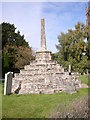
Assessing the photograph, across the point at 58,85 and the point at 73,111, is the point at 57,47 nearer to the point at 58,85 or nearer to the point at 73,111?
the point at 58,85

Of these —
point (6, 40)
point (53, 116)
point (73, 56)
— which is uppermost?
point (6, 40)

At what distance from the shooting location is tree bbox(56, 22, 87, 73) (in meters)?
23.1

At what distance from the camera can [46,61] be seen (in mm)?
15117

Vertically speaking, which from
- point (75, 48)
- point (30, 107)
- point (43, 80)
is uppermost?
point (75, 48)

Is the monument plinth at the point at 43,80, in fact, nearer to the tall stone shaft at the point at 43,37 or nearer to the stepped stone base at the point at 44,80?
the stepped stone base at the point at 44,80

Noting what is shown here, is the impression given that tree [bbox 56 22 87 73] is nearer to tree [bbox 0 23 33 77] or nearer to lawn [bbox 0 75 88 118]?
tree [bbox 0 23 33 77]

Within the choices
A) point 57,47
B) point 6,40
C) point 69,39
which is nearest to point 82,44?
point 69,39

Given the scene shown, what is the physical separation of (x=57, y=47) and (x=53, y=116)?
2469cm

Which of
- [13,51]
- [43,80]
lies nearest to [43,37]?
[43,80]

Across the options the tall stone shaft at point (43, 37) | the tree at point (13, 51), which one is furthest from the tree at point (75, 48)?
the tall stone shaft at point (43, 37)

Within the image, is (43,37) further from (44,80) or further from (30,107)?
(30,107)

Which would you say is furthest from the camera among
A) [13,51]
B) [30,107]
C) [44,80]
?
[13,51]

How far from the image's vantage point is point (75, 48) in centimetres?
2419

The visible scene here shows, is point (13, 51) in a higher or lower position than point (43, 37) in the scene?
lower
